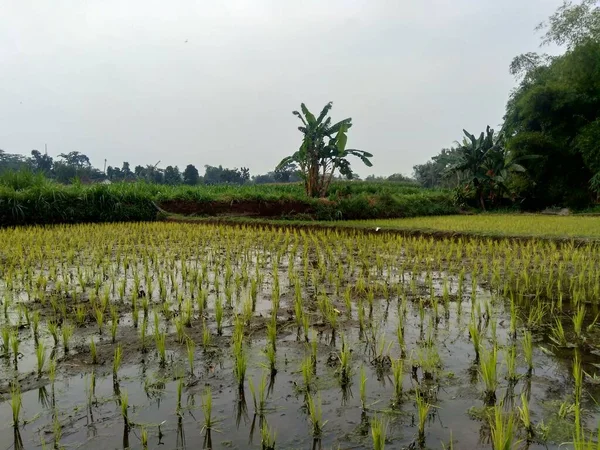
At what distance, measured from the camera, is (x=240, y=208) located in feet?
48.1

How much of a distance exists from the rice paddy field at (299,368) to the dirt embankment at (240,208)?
976cm

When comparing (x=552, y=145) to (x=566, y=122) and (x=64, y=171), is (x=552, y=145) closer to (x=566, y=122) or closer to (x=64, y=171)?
(x=566, y=122)

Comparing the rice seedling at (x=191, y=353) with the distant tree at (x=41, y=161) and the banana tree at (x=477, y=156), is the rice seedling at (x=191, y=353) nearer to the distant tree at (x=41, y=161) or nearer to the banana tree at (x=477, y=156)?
the banana tree at (x=477, y=156)

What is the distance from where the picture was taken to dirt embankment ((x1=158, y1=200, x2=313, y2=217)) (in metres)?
14.6

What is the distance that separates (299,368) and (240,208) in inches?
486

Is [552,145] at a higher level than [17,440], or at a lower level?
higher

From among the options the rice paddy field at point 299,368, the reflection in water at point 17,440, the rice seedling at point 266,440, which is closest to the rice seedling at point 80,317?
the rice paddy field at point 299,368

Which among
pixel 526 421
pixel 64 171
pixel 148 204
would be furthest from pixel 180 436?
pixel 64 171

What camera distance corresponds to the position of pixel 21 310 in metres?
3.52

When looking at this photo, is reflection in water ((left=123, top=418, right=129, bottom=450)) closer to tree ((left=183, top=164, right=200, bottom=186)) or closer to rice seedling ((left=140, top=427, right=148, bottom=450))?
rice seedling ((left=140, top=427, right=148, bottom=450))

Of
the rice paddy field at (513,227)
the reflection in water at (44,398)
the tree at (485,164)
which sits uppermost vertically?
the tree at (485,164)

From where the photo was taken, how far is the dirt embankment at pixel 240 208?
14570 mm

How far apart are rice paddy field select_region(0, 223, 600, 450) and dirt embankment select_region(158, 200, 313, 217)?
9765mm

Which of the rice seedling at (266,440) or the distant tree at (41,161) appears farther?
the distant tree at (41,161)
